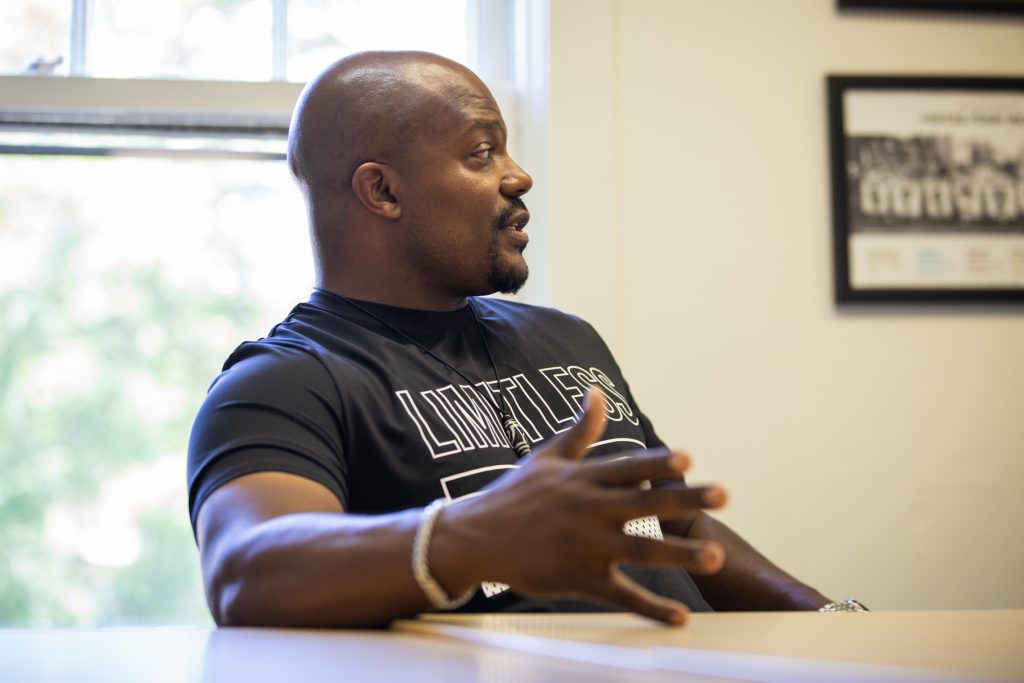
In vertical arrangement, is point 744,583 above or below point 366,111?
below

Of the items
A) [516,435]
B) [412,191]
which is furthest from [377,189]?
[516,435]

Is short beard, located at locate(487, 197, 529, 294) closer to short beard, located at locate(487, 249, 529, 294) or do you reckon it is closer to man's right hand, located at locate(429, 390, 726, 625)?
short beard, located at locate(487, 249, 529, 294)

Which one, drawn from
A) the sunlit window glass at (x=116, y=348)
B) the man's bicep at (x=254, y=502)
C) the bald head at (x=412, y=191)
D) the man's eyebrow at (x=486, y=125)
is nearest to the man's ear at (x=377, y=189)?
the bald head at (x=412, y=191)

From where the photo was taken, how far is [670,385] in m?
1.89

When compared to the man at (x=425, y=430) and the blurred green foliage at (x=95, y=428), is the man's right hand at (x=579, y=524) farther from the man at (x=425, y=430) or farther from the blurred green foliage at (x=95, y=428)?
the blurred green foliage at (x=95, y=428)

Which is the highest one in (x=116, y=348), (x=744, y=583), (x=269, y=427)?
(x=116, y=348)

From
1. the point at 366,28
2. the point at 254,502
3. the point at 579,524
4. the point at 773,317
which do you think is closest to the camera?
the point at 579,524

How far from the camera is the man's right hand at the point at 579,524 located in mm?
662

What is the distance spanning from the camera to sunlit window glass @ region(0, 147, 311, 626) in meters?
1.94

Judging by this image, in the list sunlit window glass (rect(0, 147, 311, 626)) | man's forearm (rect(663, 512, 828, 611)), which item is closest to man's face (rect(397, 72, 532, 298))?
man's forearm (rect(663, 512, 828, 611))

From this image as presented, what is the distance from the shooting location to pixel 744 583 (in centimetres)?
138

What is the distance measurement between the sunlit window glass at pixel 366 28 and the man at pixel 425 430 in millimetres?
620

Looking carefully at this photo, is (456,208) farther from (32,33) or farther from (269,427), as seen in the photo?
(32,33)

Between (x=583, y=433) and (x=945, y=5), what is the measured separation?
1682mm
